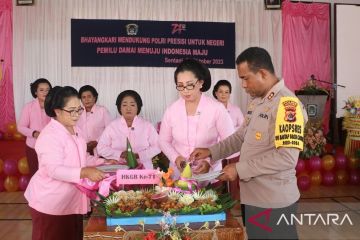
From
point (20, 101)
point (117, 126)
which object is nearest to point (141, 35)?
point (20, 101)

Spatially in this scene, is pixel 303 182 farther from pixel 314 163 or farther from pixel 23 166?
pixel 23 166

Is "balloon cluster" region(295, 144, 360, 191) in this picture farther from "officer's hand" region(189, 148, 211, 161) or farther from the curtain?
"officer's hand" region(189, 148, 211, 161)

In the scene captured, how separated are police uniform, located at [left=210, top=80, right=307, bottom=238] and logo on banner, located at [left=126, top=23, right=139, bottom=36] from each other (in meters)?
5.69

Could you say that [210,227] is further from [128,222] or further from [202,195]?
[128,222]

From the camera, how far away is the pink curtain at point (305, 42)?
25.3 feet

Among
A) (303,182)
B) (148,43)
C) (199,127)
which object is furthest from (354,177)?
(199,127)

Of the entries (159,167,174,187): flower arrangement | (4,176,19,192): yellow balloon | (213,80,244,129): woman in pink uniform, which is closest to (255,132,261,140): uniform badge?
(159,167,174,187): flower arrangement

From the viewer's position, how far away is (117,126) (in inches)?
151

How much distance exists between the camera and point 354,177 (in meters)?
5.93

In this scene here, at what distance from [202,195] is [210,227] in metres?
0.20

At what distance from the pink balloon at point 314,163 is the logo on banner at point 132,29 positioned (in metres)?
3.58

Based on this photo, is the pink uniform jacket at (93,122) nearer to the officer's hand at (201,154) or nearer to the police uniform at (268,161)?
the officer's hand at (201,154)

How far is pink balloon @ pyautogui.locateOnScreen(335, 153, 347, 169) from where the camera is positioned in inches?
232

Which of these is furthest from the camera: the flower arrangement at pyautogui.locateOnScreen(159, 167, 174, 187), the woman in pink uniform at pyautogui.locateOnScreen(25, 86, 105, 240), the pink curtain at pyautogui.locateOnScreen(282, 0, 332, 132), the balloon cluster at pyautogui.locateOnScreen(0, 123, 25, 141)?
the pink curtain at pyautogui.locateOnScreen(282, 0, 332, 132)
